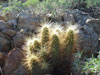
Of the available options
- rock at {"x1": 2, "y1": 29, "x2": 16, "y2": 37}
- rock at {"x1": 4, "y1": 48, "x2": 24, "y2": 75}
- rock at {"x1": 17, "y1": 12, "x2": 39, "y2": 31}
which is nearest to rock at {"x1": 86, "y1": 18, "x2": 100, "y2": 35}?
rock at {"x1": 17, "y1": 12, "x2": 39, "y2": 31}

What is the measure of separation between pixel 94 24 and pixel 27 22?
1.95m

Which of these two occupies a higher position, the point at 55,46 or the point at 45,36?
the point at 45,36

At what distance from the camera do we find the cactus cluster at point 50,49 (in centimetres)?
334

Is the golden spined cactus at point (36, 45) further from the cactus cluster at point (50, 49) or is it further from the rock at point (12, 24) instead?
the rock at point (12, 24)

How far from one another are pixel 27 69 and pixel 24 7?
Result: 12.9ft

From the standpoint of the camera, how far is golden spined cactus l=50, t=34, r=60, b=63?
3.36m

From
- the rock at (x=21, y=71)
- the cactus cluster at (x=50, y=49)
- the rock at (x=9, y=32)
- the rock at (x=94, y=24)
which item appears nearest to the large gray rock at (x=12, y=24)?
the rock at (x=9, y=32)

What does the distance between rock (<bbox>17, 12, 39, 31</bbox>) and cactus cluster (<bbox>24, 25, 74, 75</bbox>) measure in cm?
158

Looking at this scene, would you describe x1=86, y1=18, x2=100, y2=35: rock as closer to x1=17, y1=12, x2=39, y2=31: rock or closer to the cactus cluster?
x1=17, y1=12, x2=39, y2=31: rock

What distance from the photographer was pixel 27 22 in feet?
17.1

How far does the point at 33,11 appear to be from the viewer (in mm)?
5809

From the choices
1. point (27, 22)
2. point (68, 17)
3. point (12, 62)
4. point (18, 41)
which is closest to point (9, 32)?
point (18, 41)

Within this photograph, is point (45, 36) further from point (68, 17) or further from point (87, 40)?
point (68, 17)

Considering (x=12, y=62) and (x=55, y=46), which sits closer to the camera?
(x=55, y=46)
